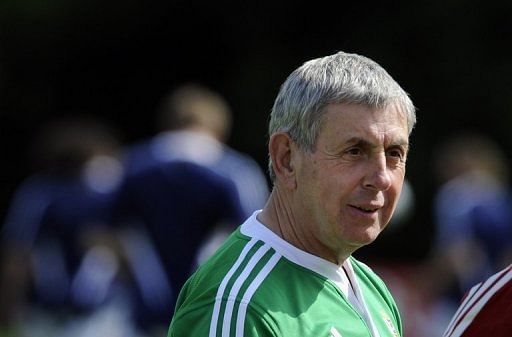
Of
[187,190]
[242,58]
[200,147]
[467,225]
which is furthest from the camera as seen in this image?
[242,58]

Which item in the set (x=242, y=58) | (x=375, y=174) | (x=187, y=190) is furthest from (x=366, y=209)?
(x=242, y=58)

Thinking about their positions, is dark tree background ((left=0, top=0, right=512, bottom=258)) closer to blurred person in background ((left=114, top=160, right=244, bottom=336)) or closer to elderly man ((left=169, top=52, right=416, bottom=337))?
blurred person in background ((left=114, top=160, right=244, bottom=336))

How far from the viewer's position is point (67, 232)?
874cm

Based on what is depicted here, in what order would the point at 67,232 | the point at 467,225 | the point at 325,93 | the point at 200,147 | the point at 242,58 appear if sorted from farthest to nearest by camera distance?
the point at 242,58 → the point at 467,225 → the point at 67,232 → the point at 200,147 → the point at 325,93

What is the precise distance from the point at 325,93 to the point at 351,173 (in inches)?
8.9

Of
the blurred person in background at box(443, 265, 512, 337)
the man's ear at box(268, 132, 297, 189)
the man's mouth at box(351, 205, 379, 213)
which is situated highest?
the man's ear at box(268, 132, 297, 189)

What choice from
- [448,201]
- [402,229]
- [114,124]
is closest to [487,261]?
[448,201]

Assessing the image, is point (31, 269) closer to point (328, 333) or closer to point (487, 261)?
point (487, 261)

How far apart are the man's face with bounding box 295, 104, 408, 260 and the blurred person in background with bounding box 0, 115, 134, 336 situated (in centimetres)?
466

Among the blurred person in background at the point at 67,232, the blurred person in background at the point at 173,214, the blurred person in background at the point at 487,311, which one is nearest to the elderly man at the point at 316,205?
the blurred person in background at the point at 487,311

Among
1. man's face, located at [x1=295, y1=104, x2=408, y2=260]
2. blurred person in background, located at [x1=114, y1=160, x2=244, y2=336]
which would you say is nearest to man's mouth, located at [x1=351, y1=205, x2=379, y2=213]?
man's face, located at [x1=295, y1=104, x2=408, y2=260]

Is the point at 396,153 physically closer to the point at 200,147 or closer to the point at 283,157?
the point at 283,157

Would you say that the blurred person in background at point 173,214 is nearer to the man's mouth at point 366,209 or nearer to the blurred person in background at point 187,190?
the blurred person in background at point 187,190

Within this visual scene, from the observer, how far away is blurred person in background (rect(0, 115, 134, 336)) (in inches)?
343
